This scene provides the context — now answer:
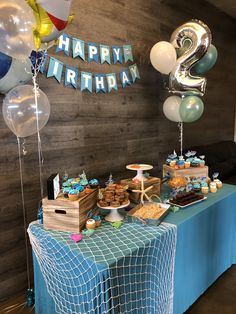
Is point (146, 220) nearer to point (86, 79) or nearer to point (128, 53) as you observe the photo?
point (86, 79)

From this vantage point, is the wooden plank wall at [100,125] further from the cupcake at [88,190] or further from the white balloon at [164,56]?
the cupcake at [88,190]

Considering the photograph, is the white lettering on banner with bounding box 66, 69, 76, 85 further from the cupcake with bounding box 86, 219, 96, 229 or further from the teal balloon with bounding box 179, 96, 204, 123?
the cupcake with bounding box 86, 219, 96, 229

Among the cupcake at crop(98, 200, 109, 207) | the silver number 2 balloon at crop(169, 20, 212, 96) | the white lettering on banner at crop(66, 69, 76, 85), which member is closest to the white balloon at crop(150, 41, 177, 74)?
the silver number 2 balloon at crop(169, 20, 212, 96)

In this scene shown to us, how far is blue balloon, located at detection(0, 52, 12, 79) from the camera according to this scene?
147cm

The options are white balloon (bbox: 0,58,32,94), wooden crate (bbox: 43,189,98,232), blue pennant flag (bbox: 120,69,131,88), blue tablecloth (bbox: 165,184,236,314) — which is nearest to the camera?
wooden crate (bbox: 43,189,98,232)

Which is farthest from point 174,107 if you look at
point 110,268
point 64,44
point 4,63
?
point 110,268

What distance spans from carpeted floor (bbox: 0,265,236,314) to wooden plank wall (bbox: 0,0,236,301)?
0.38ft

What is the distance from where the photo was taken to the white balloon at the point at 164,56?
2422mm

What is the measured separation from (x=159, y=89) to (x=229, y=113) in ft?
6.99

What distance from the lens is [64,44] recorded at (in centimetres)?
220

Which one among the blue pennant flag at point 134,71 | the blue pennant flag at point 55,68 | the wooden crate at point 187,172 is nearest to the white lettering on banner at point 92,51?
the blue pennant flag at point 55,68

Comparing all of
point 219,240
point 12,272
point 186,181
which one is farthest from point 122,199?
point 12,272

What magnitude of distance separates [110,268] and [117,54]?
6.57ft

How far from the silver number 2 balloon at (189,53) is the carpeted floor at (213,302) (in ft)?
5.63
